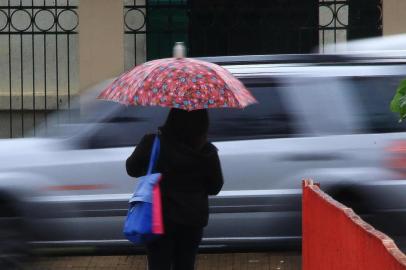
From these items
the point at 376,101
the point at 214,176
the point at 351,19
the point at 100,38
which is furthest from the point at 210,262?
the point at 351,19

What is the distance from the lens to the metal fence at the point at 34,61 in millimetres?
16203

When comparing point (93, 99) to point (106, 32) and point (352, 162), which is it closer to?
point (352, 162)

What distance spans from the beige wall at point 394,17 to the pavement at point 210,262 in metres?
5.93

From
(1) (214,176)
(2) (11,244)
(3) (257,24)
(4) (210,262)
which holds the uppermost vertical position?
(3) (257,24)

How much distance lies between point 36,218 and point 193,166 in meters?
2.81

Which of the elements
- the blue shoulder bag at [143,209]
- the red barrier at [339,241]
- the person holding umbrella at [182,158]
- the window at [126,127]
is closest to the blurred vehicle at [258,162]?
the window at [126,127]

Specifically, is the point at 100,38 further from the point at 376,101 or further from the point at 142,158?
→ the point at 142,158

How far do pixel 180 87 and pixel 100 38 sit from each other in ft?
31.3

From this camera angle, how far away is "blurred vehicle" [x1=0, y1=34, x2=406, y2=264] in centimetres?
862

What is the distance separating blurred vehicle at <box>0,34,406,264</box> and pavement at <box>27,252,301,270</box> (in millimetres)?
1043

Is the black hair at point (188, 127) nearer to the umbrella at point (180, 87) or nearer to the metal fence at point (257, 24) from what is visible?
the umbrella at point (180, 87)

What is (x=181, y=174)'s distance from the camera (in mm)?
6188

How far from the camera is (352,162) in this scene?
28.4 ft

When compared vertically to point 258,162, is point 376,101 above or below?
above
